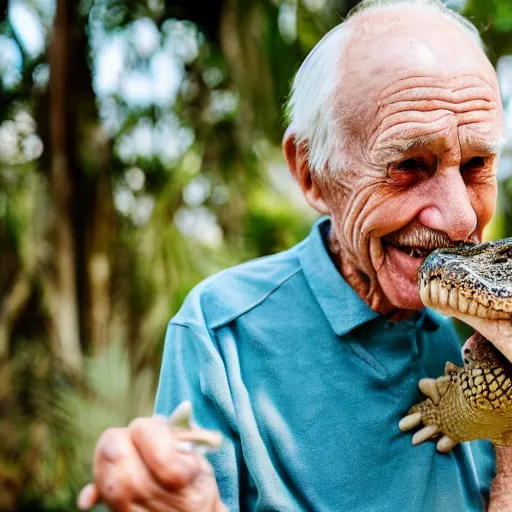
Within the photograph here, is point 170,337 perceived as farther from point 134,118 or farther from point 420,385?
point 134,118

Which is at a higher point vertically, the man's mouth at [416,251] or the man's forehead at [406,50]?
the man's forehead at [406,50]

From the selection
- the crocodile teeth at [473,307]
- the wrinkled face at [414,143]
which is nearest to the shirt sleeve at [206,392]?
the wrinkled face at [414,143]

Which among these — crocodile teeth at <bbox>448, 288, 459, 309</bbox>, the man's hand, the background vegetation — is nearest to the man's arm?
the man's hand

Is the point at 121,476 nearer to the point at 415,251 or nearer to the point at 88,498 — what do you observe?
the point at 88,498

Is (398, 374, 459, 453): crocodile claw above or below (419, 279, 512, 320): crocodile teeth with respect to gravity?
below

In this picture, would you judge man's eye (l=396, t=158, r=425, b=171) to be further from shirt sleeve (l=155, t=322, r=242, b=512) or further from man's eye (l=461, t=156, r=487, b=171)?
shirt sleeve (l=155, t=322, r=242, b=512)

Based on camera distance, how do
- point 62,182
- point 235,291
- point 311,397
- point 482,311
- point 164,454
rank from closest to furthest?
point 164,454, point 482,311, point 311,397, point 235,291, point 62,182

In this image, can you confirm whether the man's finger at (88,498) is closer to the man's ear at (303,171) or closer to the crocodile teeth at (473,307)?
the crocodile teeth at (473,307)

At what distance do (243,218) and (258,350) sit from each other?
126 inches

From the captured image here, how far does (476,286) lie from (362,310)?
34 centimetres

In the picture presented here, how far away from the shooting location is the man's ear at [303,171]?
4.70 ft

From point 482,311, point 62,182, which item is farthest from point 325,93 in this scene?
point 62,182

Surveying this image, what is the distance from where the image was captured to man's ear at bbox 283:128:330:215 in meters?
1.43

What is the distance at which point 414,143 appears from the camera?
1199 mm
